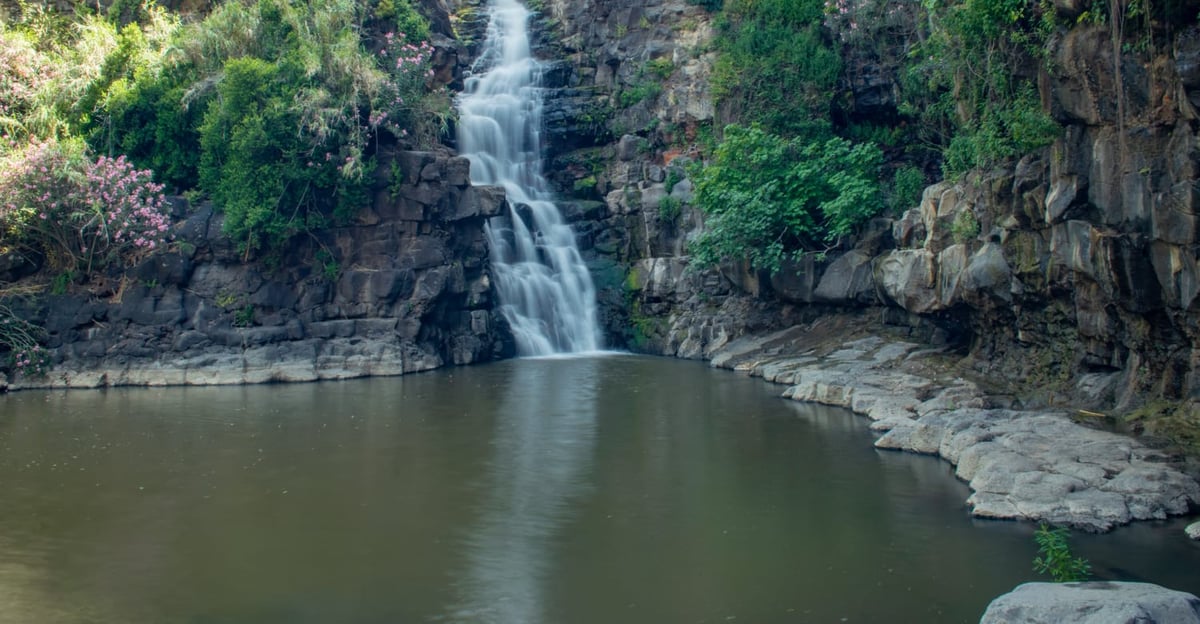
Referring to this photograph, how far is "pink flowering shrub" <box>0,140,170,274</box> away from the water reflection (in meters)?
10.4

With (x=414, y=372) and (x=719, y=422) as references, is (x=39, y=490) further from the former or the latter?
(x=414, y=372)

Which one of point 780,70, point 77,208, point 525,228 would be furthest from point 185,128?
point 780,70

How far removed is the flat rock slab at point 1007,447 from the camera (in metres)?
9.91

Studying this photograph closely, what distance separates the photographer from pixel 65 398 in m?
20.2

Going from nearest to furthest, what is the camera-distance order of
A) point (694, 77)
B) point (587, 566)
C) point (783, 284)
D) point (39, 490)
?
point (587, 566) → point (39, 490) → point (783, 284) → point (694, 77)

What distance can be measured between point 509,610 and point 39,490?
755 cm

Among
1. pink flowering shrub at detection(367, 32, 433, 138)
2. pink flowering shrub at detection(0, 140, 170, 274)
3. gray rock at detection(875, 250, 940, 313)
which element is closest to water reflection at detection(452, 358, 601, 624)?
gray rock at detection(875, 250, 940, 313)

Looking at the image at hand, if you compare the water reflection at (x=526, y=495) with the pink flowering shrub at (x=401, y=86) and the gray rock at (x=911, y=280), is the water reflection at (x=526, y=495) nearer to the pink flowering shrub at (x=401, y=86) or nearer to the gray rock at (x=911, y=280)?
the gray rock at (x=911, y=280)

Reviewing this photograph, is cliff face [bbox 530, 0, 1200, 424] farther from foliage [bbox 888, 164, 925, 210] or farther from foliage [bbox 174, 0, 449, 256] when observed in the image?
foliage [bbox 174, 0, 449, 256]

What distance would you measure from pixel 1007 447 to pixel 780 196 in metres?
12.3

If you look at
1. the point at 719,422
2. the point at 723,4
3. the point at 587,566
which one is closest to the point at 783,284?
the point at 719,422

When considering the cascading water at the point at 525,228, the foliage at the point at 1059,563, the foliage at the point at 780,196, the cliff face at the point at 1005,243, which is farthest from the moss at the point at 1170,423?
the cascading water at the point at 525,228

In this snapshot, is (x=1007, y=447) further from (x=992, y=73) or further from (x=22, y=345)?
(x=22, y=345)

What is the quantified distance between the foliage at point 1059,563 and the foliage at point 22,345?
70.4ft
